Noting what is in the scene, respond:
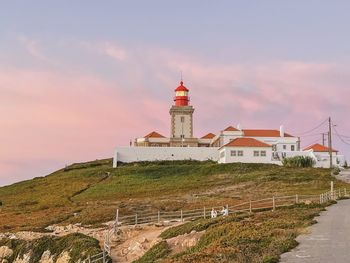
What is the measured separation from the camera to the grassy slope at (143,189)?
52375 mm

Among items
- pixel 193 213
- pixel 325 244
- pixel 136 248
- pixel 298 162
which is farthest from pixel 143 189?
pixel 325 244

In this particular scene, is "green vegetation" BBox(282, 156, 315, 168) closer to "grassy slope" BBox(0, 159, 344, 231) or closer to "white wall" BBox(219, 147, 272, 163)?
"white wall" BBox(219, 147, 272, 163)

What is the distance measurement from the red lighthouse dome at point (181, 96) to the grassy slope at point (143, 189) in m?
21.5

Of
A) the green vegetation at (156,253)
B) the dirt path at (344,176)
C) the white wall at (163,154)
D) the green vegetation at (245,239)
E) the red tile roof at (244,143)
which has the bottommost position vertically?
the green vegetation at (156,253)

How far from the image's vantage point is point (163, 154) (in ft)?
314

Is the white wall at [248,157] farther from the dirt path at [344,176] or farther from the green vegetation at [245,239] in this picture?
the green vegetation at [245,239]

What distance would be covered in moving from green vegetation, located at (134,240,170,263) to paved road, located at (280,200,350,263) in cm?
704

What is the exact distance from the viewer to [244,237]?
22906 millimetres

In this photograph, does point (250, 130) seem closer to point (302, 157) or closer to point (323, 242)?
point (302, 157)

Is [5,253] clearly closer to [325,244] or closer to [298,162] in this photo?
[325,244]

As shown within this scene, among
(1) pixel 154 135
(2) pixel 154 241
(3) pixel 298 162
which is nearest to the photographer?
(2) pixel 154 241

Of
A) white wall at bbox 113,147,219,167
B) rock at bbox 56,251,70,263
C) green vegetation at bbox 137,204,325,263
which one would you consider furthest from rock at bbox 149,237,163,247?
white wall at bbox 113,147,219,167

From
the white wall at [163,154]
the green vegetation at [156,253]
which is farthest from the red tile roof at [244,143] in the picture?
the green vegetation at [156,253]

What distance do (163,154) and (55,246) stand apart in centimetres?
6116
